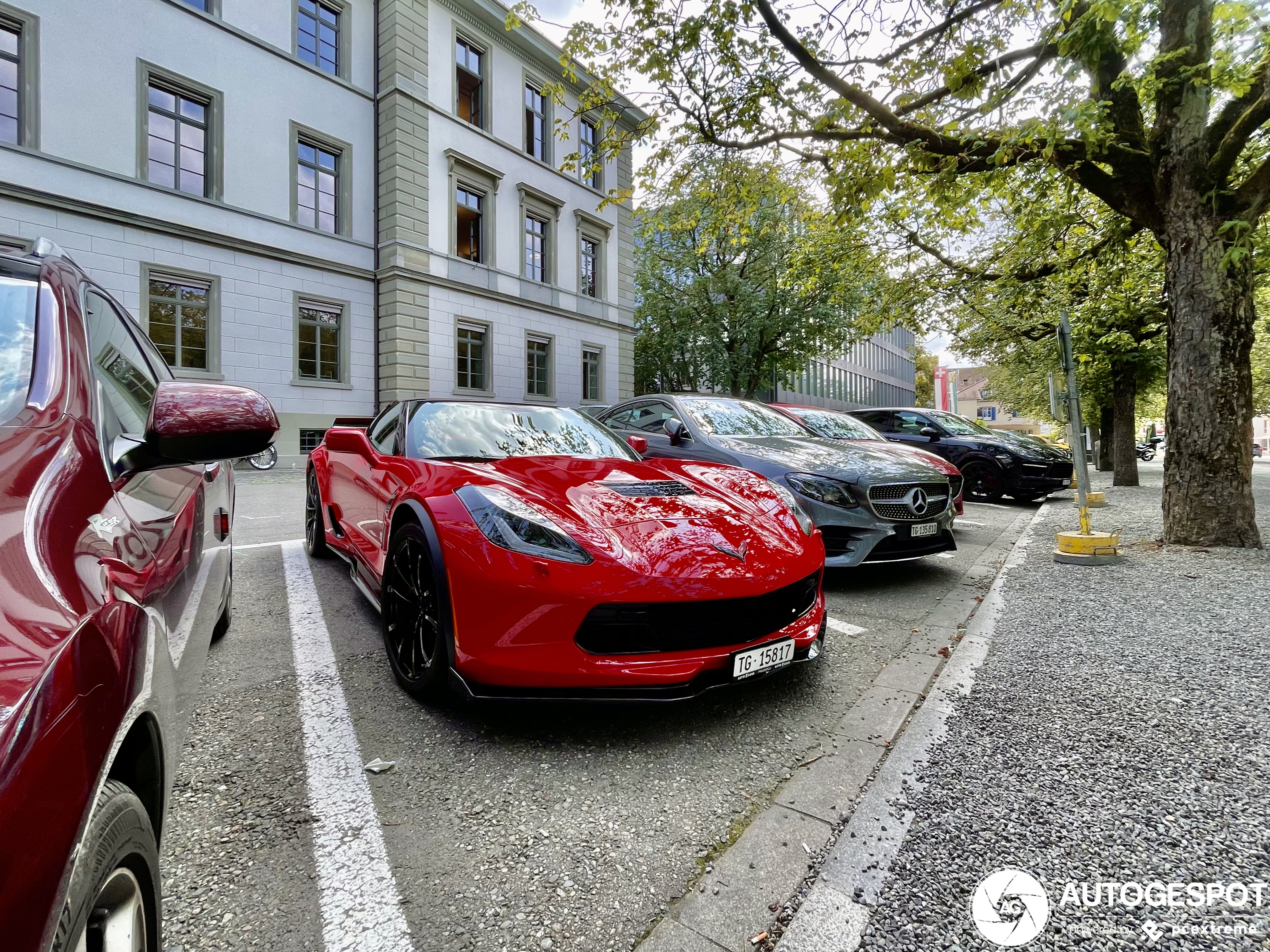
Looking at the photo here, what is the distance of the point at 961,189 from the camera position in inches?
273

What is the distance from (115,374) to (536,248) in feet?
68.0

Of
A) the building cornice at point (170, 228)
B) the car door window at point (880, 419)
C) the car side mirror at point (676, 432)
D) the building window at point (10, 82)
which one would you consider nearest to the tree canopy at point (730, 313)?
the car door window at point (880, 419)

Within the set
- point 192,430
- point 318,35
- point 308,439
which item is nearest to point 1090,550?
point 192,430

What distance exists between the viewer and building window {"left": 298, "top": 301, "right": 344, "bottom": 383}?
15578mm

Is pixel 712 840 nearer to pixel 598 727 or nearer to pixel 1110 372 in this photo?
pixel 598 727

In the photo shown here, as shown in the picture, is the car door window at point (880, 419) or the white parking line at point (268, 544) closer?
the white parking line at point (268, 544)

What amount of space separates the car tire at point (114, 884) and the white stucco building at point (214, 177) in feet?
50.7

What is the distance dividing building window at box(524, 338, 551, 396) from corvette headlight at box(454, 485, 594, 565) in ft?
60.0

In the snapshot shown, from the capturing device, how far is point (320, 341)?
16.0 meters

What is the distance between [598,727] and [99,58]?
17.3m

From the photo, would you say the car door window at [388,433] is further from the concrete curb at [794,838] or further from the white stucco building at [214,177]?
the white stucco building at [214,177]

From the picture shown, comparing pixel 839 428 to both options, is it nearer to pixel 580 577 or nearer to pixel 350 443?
pixel 350 443

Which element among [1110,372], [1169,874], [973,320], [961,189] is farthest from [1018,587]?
[1110,372]

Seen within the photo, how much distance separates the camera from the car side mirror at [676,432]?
5027mm
